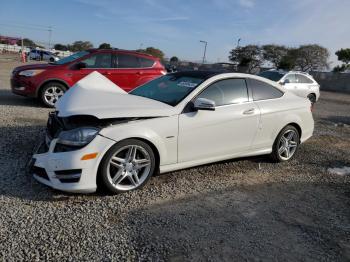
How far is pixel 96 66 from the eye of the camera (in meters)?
9.35

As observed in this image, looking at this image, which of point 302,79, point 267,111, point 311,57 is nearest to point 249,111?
point 267,111

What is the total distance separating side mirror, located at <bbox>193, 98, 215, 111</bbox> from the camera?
437cm

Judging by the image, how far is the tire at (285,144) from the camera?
565 cm

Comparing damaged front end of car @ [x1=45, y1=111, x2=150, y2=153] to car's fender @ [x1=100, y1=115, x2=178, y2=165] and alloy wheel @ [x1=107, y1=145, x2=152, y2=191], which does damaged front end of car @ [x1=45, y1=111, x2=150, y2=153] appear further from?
alloy wheel @ [x1=107, y1=145, x2=152, y2=191]

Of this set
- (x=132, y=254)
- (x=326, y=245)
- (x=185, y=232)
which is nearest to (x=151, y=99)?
(x=185, y=232)

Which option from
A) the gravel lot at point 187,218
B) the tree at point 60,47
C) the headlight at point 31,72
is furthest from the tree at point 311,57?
the tree at point 60,47

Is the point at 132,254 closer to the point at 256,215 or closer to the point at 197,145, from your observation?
the point at 256,215

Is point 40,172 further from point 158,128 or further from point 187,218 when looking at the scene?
point 187,218

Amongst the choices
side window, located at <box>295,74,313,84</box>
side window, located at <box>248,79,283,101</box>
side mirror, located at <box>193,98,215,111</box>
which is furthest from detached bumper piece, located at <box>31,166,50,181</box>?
side window, located at <box>295,74,313,84</box>

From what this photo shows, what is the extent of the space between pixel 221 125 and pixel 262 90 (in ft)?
3.89

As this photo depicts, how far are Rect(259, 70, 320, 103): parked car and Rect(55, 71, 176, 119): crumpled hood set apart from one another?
1010 cm

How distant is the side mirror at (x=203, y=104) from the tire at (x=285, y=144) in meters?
1.75

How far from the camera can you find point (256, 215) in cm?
388

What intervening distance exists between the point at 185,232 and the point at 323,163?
3690 millimetres
